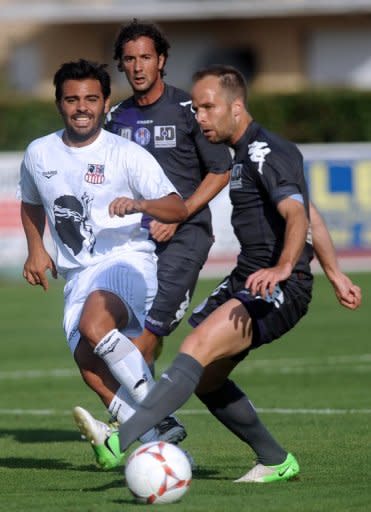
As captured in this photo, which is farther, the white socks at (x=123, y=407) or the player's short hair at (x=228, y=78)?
the white socks at (x=123, y=407)

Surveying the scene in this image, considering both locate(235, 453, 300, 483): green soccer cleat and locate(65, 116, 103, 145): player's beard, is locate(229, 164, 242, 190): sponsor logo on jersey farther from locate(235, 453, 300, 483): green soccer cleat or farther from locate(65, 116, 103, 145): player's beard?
locate(235, 453, 300, 483): green soccer cleat

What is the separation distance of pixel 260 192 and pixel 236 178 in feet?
0.55

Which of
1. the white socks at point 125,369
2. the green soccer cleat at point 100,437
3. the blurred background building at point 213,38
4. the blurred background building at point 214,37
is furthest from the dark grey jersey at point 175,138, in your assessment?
the blurred background building at point 214,37

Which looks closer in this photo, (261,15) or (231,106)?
(231,106)

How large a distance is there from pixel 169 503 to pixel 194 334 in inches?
34.5

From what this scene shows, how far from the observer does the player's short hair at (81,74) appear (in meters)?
8.12

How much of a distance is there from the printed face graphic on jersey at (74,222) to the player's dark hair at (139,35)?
4.23 feet

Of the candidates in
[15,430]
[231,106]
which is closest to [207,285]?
[15,430]

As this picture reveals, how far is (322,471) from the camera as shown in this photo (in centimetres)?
792

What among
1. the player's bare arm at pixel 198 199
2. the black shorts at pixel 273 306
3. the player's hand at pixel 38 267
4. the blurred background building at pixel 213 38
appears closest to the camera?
the black shorts at pixel 273 306

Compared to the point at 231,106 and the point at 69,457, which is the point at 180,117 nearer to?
the point at 231,106

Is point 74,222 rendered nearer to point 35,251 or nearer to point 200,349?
point 35,251

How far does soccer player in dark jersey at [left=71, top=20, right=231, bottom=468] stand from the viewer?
881 centimetres

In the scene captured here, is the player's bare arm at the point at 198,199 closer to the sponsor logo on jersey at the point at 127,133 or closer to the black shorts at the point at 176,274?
the black shorts at the point at 176,274
